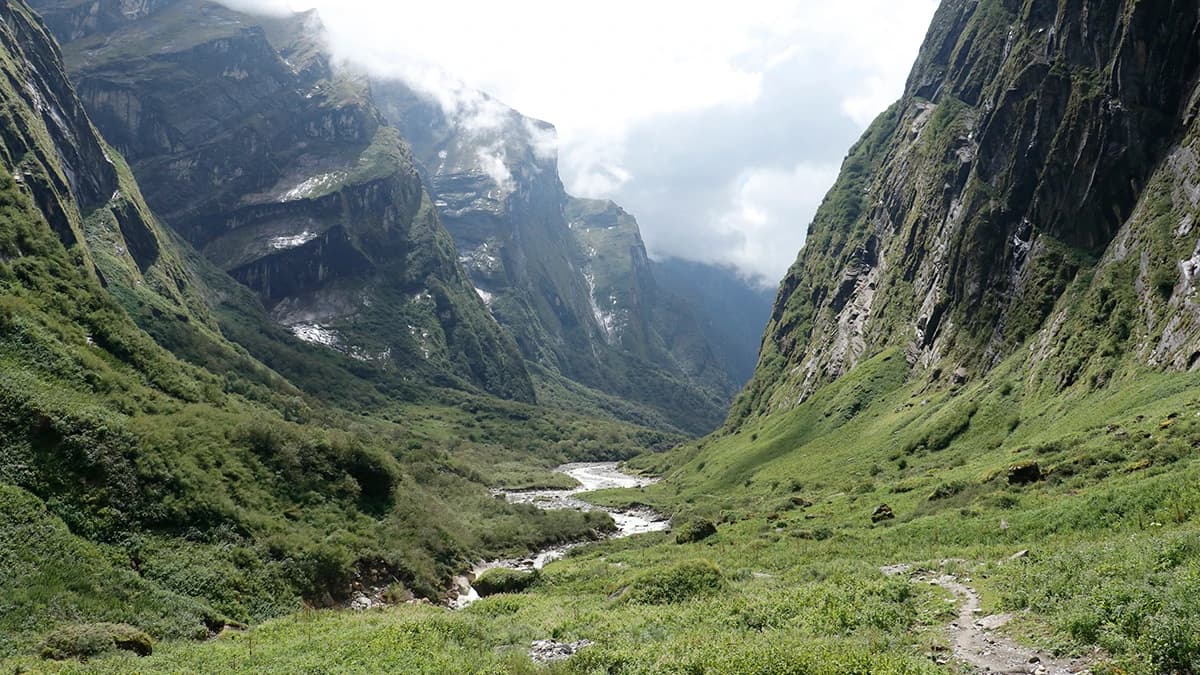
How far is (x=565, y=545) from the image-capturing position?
9500 centimetres

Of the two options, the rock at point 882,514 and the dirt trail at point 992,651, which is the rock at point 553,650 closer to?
the dirt trail at point 992,651

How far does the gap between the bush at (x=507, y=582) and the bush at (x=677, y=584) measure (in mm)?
17838

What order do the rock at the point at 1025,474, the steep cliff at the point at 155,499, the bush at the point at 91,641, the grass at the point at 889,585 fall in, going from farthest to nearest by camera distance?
the rock at the point at 1025,474 → the steep cliff at the point at 155,499 → the bush at the point at 91,641 → the grass at the point at 889,585

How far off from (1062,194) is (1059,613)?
107068 mm

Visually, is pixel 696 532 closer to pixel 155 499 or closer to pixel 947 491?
pixel 947 491

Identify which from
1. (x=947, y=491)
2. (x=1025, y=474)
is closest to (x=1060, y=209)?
(x=947, y=491)

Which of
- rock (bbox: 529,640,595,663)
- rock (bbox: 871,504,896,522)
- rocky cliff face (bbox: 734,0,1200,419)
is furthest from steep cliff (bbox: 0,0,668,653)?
rocky cliff face (bbox: 734,0,1200,419)

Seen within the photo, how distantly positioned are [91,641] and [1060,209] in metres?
123

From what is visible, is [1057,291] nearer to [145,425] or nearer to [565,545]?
[565,545]

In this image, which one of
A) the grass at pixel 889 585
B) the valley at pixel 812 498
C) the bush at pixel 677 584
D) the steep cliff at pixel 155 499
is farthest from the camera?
the steep cliff at pixel 155 499

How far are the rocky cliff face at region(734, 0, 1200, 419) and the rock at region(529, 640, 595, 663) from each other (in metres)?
59.7

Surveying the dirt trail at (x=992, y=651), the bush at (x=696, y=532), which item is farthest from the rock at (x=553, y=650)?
the bush at (x=696, y=532)

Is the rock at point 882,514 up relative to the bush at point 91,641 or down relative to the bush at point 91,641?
up

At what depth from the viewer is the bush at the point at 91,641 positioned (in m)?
29.9
